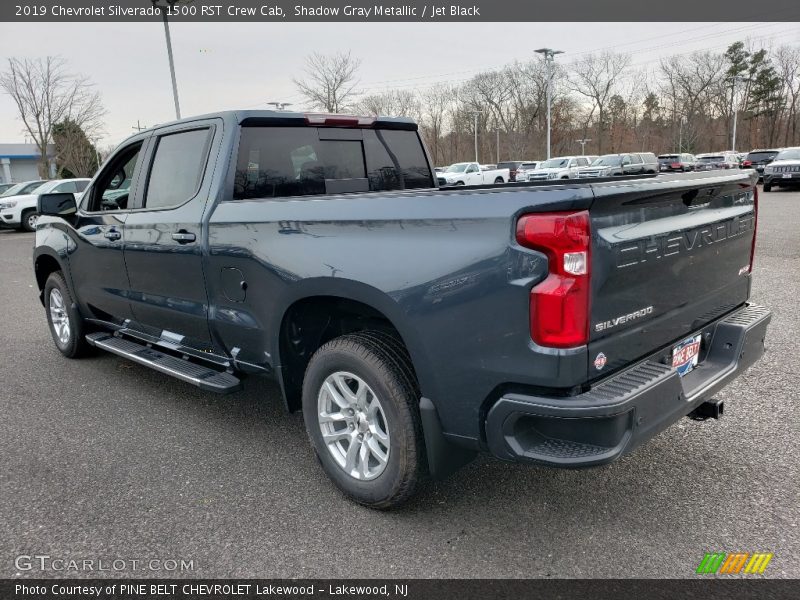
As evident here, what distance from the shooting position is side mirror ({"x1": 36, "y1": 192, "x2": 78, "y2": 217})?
16.6ft

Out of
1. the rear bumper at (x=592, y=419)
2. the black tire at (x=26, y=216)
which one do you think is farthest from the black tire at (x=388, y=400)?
the black tire at (x=26, y=216)

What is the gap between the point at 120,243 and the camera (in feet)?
14.5

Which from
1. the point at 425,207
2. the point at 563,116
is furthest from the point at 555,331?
the point at 563,116

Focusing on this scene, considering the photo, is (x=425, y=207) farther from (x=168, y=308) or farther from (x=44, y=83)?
(x=44, y=83)

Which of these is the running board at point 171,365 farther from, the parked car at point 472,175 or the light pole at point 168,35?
the parked car at point 472,175

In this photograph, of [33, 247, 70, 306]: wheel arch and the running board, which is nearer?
the running board

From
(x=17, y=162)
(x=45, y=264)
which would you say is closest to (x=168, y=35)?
(x=45, y=264)

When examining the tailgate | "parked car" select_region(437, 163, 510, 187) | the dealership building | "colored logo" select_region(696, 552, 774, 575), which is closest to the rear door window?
the tailgate

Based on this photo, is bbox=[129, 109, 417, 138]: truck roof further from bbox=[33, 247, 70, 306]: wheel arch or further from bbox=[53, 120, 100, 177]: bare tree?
bbox=[53, 120, 100, 177]: bare tree

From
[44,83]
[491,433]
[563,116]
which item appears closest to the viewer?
[491,433]

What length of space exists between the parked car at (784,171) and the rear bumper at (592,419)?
2630 centimetres

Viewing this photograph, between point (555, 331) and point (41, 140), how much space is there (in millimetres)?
45954

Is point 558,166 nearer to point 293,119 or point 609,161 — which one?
point 609,161

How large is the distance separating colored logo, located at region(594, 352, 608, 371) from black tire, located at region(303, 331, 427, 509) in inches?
31.9
